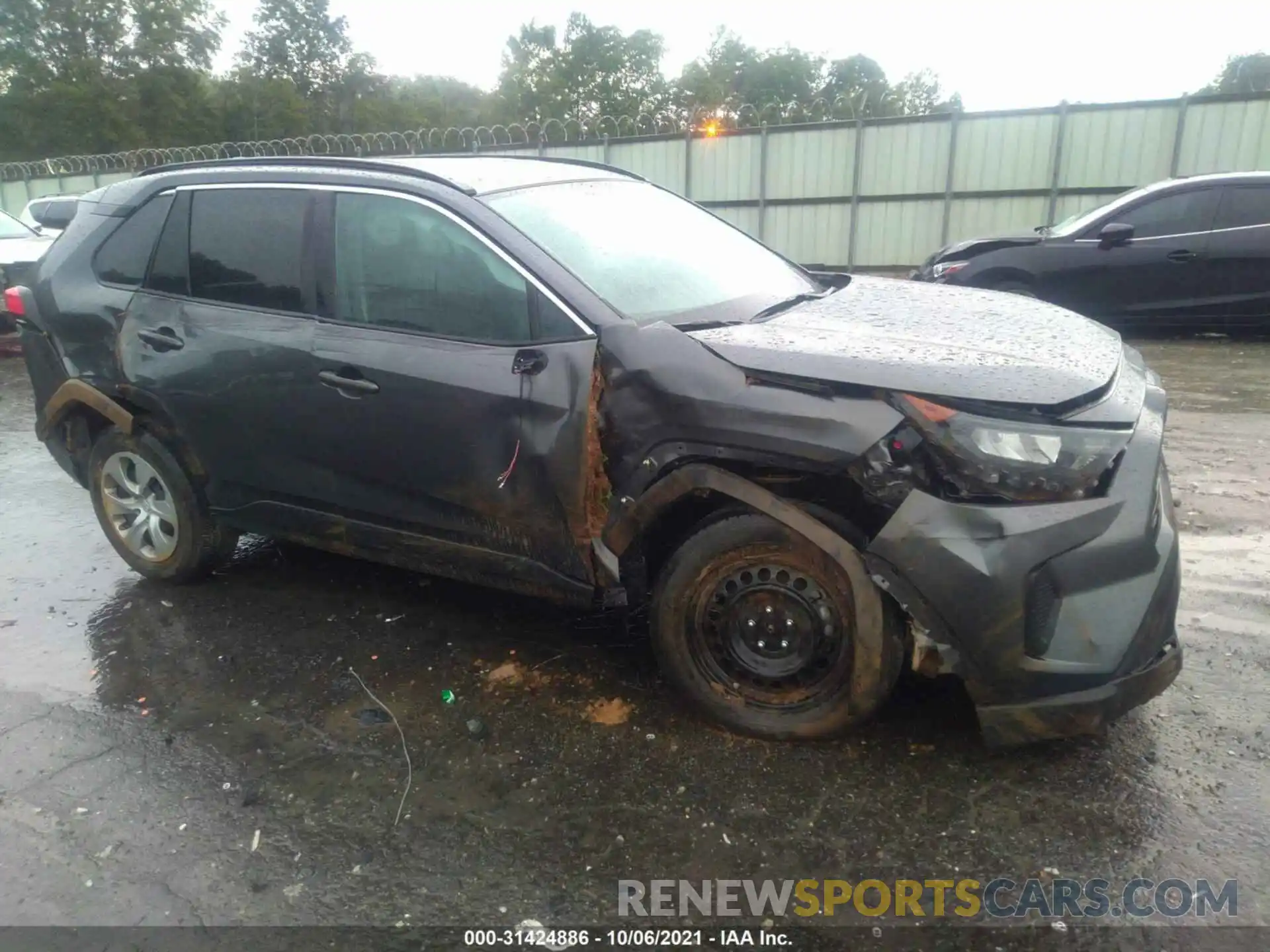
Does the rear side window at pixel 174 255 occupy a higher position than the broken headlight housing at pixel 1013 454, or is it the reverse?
the rear side window at pixel 174 255

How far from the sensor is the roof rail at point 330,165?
10.8ft

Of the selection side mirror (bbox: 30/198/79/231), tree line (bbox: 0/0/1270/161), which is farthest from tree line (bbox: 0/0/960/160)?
side mirror (bbox: 30/198/79/231)

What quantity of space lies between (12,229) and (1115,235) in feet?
41.5

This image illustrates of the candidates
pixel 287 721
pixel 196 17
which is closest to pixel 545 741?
pixel 287 721

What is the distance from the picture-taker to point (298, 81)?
64.3 metres

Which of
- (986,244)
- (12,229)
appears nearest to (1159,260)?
(986,244)

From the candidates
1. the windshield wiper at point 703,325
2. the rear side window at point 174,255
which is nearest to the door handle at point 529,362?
the windshield wiper at point 703,325

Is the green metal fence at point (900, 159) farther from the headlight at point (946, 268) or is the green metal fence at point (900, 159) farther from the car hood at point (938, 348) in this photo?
the car hood at point (938, 348)

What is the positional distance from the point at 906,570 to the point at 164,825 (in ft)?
7.37

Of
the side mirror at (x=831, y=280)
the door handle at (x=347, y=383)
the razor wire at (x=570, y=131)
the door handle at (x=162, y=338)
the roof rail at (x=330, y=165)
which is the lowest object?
the door handle at (x=347, y=383)

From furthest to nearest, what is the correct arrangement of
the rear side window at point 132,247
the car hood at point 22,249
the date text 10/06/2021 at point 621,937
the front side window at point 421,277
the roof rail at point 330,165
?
the car hood at point 22,249 < the rear side window at point 132,247 < the roof rail at point 330,165 < the front side window at point 421,277 < the date text 10/06/2021 at point 621,937

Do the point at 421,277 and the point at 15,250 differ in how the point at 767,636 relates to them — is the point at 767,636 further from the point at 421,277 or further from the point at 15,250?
the point at 15,250

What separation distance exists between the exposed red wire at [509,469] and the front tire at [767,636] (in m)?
0.61

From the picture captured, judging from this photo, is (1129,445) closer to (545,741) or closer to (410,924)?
(545,741)
